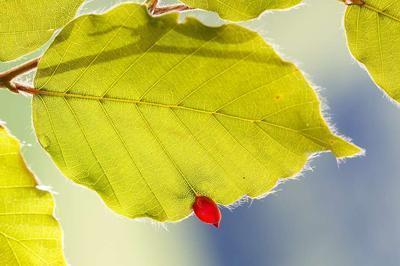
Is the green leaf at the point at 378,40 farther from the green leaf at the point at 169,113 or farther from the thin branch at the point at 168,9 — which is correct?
the thin branch at the point at 168,9

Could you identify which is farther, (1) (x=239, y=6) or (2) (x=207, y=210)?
(2) (x=207, y=210)

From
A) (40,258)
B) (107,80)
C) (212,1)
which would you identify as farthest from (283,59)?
(40,258)

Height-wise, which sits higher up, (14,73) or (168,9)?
(168,9)

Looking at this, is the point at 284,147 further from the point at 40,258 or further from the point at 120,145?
the point at 40,258

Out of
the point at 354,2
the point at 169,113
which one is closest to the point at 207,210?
the point at 169,113

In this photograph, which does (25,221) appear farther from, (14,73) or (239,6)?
(239,6)

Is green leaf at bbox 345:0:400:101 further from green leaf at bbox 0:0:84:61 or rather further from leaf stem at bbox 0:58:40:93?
leaf stem at bbox 0:58:40:93

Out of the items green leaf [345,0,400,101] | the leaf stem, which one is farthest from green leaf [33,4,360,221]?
green leaf [345,0,400,101]
